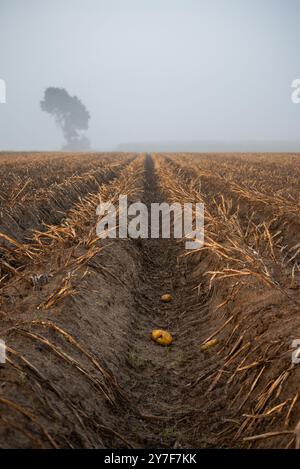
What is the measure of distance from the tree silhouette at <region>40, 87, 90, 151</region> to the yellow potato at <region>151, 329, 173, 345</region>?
292ft

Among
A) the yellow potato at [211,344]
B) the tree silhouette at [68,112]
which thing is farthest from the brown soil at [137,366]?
the tree silhouette at [68,112]

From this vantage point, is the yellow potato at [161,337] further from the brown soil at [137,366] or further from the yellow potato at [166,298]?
the yellow potato at [166,298]

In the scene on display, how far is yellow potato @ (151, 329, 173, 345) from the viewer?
381 centimetres

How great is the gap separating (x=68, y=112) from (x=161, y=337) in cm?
9066

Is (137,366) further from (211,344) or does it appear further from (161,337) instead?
(211,344)

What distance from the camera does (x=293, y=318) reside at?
10.0ft

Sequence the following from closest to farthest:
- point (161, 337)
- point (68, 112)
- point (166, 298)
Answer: point (161, 337)
point (166, 298)
point (68, 112)

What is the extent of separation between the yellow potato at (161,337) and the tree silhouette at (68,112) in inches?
3502

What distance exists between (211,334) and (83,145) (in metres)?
94.0

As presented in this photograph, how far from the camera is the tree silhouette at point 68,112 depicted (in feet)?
284

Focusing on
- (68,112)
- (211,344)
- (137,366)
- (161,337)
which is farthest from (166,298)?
(68,112)

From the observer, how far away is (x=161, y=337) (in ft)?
12.5

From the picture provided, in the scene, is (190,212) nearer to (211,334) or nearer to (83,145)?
(211,334)
